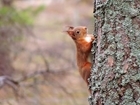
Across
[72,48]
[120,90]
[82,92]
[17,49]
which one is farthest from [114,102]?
[72,48]

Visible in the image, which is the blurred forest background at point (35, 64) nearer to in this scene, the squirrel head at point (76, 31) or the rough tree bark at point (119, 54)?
the squirrel head at point (76, 31)

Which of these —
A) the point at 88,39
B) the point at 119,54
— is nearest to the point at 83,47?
the point at 88,39

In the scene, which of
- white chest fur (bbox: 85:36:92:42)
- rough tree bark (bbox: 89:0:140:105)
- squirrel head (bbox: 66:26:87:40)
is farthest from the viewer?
squirrel head (bbox: 66:26:87:40)

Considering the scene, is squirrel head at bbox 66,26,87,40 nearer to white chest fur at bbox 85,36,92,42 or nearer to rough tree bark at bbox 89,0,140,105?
white chest fur at bbox 85,36,92,42

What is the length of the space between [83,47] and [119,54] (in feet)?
1.52

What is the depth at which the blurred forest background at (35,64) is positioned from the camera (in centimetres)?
417

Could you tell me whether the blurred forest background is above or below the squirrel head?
below

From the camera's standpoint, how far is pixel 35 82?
4.25 m

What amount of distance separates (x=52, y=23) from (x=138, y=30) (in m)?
8.80

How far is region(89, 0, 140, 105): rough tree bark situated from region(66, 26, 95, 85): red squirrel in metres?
0.24

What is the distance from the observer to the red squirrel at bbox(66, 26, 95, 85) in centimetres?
254

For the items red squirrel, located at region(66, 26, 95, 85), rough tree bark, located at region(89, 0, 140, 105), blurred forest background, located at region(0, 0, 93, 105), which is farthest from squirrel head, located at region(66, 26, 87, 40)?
rough tree bark, located at region(89, 0, 140, 105)

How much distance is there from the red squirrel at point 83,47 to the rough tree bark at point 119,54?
24cm

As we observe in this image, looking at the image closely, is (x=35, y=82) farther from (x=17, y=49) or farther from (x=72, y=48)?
(x=72, y=48)
